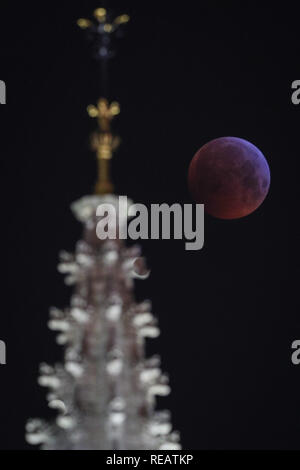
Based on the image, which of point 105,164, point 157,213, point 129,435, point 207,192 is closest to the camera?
point 207,192

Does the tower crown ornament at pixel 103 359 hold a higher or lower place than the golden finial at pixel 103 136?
lower

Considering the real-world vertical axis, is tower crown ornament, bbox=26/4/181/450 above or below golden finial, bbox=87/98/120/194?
below

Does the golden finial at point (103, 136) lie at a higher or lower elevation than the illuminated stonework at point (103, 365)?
higher

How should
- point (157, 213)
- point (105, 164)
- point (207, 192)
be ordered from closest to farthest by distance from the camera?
point (207, 192) → point (157, 213) → point (105, 164)

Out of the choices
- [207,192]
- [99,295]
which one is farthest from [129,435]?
[207,192]

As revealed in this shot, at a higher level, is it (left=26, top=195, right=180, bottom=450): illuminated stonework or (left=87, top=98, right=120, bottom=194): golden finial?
(left=87, top=98, right=120, bottom=194): golden finial

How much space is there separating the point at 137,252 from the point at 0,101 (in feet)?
16.0

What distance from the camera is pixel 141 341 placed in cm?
2744

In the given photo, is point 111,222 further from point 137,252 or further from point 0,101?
point 0,101

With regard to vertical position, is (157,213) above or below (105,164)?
below
